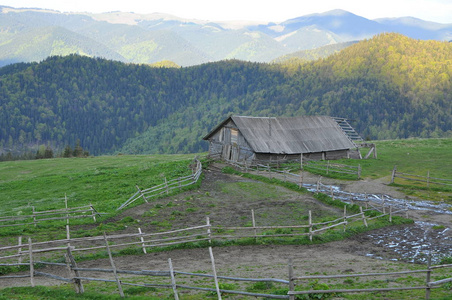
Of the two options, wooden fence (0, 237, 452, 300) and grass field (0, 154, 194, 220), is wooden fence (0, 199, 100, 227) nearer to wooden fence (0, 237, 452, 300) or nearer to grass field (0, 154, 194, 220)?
grass field (0, 154, 194, 220)

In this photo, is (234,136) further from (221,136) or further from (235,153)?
(221,136)

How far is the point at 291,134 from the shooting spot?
61.4m

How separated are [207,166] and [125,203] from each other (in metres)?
21.0

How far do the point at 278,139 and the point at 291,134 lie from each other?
3.06 meters

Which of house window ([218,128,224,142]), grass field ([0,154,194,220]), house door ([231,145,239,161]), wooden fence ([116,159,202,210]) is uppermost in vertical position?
house window ([218,128,224,142])

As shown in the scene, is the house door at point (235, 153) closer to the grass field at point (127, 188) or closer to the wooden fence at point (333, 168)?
the grass field at point (127, 188)

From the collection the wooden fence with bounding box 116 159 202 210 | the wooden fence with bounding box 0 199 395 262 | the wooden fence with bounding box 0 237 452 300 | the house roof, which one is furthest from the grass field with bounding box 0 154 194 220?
the wooden fence with bounding box 0 237 452 300

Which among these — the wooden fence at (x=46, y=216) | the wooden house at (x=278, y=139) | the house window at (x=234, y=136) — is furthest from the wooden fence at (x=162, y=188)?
the house window at (x=234, y=136)

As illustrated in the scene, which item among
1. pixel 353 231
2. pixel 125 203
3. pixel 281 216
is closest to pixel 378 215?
pixel 353 231

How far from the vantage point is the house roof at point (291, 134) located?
5712 cm

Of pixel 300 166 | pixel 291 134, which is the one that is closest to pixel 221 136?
pixel 291 134

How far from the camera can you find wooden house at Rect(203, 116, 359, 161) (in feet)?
186

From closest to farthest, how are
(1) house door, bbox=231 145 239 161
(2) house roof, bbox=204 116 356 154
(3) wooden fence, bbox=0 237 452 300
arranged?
(3) wooden fence, bbox=0 237 452 300 < (2) house roof, bbox=204 116 356 154 < (1) house door, bbox=231 145 239 161

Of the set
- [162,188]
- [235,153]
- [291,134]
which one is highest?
[291,134]
